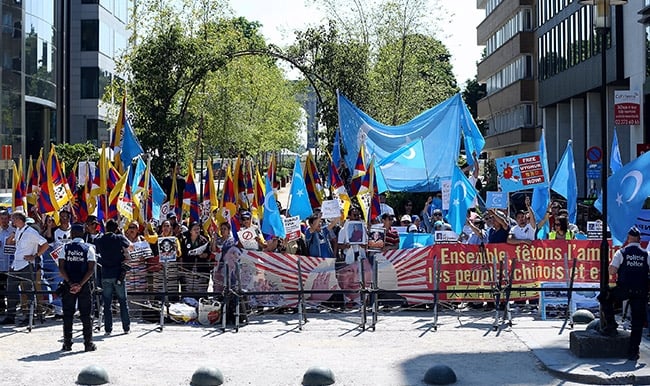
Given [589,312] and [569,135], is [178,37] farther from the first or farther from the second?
[569,135]

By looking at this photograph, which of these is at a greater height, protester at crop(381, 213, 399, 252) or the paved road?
protester at crop(381, 213, 399, 252)

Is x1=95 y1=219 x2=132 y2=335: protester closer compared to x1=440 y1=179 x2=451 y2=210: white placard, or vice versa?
x1=95 y1=219 x2=132 y2=335: protester

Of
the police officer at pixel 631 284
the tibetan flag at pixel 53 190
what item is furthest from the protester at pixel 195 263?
the police officer at pixel 631 284

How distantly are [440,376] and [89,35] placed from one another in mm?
62493

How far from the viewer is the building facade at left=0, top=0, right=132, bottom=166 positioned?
4947 centimetres

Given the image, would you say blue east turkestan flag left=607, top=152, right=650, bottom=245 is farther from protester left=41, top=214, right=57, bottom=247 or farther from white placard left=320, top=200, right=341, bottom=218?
protester left=41, top=214, right=57, bottom=247

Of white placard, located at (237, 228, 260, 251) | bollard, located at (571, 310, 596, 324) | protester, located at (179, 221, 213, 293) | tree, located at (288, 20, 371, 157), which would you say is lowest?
bollard, located at (571, 310, 596, 324)

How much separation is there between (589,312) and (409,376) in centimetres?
516

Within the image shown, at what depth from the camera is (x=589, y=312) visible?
16094 millimetres

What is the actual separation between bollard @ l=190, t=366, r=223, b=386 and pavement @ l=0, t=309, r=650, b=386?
0.25 metres

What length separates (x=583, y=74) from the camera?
156ft

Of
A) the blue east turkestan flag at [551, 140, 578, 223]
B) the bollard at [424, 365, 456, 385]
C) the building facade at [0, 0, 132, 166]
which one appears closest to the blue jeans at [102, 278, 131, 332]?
the bollard at [424, 365, 456, 385]

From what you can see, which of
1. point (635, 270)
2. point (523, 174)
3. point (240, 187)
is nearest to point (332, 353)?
point (635, 270)

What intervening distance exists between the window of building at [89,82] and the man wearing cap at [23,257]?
56.0 meters
